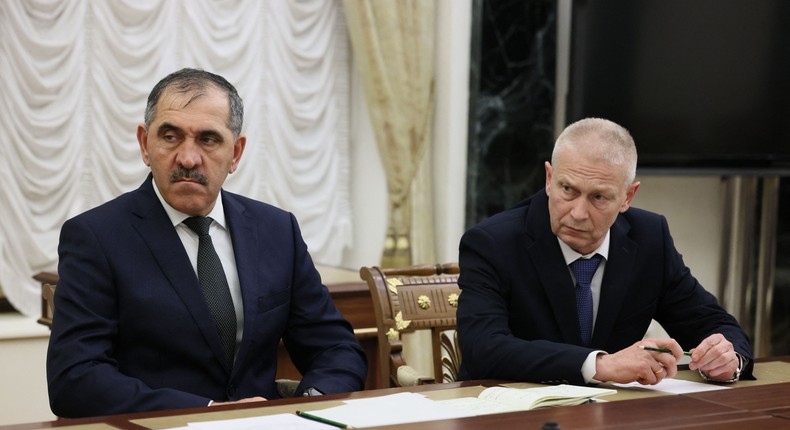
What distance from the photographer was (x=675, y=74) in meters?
5.71

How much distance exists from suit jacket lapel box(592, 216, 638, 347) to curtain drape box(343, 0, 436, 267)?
2.86 metres

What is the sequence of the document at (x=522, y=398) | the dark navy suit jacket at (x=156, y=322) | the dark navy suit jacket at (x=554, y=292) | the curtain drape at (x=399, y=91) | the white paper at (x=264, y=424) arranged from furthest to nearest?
the curtain drape at (x=399, y=91)
the dark navy suit jacket at (x=554, y=292)
the dark navy suit jacket at (x=156, y=322)
the document at (x=522, y=398)
the white paper at (x=264, y=424)

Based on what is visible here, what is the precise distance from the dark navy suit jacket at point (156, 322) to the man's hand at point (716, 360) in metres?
0.92

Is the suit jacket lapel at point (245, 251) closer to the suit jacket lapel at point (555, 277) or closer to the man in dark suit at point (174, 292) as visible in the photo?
the man in dark suit at point (174, 292)

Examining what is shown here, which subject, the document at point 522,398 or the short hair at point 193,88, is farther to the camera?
the short hair at point 193,88

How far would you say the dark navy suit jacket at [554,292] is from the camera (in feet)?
9.45

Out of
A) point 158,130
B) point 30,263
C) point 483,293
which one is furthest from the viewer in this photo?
point 30,263

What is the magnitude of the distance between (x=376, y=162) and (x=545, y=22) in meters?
1.26

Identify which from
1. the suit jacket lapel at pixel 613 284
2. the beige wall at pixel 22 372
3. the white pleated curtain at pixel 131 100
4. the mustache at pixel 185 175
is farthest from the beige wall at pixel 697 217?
the mustache at pixel 185 175

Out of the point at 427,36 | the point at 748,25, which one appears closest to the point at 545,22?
the point at 427,36

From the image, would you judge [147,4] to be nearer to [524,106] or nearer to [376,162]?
[376,162]

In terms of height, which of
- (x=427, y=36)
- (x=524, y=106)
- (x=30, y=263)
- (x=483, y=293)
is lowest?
(x=30, y=263)

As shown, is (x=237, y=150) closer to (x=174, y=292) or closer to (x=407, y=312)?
(x=174, y=292)

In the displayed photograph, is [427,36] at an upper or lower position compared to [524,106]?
upper
